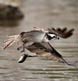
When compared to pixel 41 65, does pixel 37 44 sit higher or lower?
higher

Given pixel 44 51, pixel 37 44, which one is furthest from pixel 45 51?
pixel 37 44

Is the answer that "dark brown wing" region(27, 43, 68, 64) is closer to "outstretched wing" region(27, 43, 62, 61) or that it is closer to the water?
"outstretched wing" region(27, 43, 62, 61)

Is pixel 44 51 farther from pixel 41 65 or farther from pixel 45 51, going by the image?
pixel 41 65

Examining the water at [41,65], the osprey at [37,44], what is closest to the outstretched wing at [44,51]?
the osprey at [37,44]

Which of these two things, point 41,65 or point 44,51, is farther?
point 41,65

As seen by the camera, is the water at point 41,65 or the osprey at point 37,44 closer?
the water at point 41,65

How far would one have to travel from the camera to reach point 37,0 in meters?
16.3

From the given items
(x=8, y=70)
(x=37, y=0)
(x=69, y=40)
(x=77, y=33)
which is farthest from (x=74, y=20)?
(x=8, y=70)

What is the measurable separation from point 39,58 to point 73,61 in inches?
17.0

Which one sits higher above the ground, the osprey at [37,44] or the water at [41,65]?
the osprey at [37,44]

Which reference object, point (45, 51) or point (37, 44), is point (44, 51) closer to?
point (45, 51)

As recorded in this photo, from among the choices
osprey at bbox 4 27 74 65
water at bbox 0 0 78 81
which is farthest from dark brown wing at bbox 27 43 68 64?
water at bbox 0 0 78 81

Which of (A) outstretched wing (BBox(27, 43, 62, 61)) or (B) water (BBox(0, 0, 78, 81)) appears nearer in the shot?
(B) water (BBox(0, 0, 78, 81))

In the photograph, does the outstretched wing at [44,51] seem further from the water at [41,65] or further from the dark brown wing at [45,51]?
the water at [41,65]
